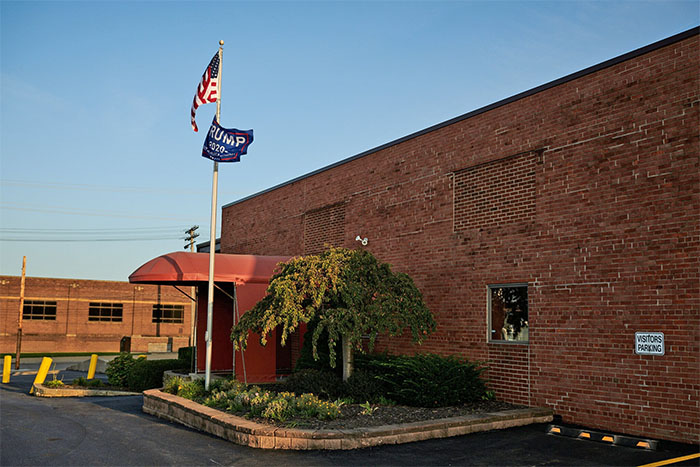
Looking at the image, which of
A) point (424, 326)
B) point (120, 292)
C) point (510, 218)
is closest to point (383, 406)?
point (424, 326)

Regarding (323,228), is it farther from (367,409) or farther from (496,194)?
(367,409)

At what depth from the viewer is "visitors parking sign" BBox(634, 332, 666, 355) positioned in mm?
10914

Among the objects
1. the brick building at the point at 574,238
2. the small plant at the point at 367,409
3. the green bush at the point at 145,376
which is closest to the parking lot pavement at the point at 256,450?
the brick building at the point at 574,238

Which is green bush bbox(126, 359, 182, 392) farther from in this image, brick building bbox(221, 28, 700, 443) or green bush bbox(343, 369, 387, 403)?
green bush bbox(343, 369, 387, 403)

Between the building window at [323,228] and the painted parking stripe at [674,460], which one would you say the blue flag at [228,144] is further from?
the painted parking stripe at [674,460]

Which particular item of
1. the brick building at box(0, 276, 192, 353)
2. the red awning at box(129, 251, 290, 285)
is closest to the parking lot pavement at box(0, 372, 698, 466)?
the red awning at box(129, 251, 290, 285)

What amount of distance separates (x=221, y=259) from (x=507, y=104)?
9.55m

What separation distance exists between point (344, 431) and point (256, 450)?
56.9 inches

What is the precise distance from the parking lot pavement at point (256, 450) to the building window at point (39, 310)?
142 feet

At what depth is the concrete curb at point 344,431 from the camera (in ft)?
33.3

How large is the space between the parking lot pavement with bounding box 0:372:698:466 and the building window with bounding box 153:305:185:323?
149ft

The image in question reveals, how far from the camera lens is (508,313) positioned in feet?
45.8

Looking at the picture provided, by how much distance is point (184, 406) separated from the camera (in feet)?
43.4

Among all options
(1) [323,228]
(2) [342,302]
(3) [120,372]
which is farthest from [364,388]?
(3) [120,372]
